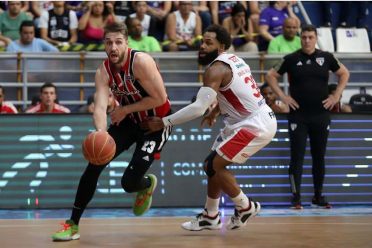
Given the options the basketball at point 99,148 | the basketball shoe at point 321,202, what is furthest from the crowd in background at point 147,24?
the basketball at point 99,148

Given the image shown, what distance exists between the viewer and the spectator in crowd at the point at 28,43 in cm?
1461

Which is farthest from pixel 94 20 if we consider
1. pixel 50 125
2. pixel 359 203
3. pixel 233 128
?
pixel 233 128

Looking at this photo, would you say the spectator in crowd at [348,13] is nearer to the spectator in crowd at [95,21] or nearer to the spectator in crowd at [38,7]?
the spectator in crowd at [95,21]

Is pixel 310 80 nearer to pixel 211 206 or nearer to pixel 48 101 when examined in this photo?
pixel 211 206

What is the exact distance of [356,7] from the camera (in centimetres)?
1756

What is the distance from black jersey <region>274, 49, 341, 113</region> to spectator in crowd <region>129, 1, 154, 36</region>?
14.0 feet

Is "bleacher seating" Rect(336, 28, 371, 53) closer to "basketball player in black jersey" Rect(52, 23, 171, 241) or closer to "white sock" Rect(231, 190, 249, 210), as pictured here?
"white sock" Rect(231, 190, 249, 210)

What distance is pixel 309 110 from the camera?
1209 centimetres

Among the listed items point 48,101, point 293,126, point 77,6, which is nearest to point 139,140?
point 293,126

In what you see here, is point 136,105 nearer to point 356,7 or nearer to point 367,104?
point 367,104

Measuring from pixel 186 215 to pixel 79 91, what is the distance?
419 centimetres

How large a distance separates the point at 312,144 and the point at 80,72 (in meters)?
4.36

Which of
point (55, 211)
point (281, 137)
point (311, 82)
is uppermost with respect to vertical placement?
point (311, 82)

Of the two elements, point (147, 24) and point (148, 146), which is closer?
point (148, 146)
